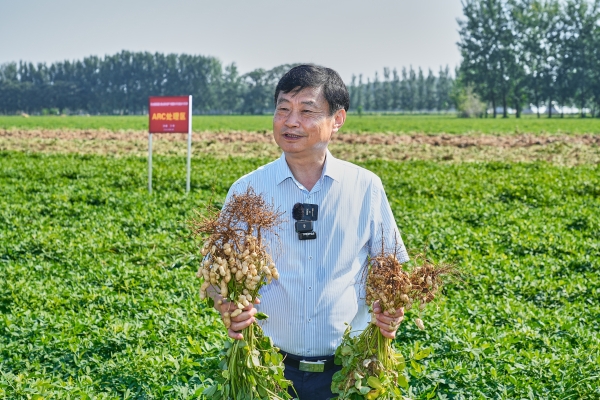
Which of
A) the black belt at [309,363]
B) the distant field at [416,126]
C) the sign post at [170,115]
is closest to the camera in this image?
the black belt at [309,363]

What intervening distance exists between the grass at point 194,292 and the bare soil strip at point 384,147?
6.33m

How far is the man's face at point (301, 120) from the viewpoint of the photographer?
242 cm

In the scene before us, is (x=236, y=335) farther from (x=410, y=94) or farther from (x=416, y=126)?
(x=410, y=94)

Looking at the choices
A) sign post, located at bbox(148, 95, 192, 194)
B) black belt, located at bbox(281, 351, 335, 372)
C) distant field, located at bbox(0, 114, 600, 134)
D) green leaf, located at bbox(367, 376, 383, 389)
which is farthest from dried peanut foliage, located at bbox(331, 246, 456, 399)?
distant field, located at bbox(0, 114, 600, 134)

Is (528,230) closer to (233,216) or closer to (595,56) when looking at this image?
(233,216)

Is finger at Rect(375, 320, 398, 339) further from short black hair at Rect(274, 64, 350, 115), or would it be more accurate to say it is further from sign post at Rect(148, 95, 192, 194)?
sign post at Rect(148, 95, 192, 194)

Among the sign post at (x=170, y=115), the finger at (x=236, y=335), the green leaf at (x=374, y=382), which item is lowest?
the green leaf at (x=374, y=382)

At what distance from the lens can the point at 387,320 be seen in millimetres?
2248

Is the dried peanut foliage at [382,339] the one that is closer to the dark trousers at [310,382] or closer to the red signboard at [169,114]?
the dark trousers at [310,382]

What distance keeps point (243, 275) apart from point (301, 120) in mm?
656

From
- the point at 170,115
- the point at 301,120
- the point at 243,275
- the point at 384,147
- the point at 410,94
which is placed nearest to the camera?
the point at 243,275

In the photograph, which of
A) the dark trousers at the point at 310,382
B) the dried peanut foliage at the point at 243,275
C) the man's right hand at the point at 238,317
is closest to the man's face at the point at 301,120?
the dried peanut foliage at the point at 243,275

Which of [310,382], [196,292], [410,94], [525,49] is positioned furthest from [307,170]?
[410,94]

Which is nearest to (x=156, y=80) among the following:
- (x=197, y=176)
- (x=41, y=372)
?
(x=197, y=176)
